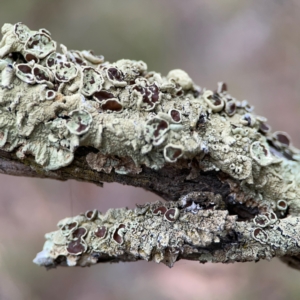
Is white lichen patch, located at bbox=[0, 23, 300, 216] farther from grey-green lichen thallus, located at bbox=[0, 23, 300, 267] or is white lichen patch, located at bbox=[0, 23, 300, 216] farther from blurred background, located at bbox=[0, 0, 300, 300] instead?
blurred background, located at bbox=[0, 0, 300, 300]

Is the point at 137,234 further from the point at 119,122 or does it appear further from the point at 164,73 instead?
the point at 164,73

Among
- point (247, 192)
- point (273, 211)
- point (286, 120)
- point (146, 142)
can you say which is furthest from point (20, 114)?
point (286, 120)

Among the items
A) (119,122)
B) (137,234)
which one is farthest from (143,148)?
(137,234)

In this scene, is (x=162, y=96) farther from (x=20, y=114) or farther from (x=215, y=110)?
(x=20, y=114)

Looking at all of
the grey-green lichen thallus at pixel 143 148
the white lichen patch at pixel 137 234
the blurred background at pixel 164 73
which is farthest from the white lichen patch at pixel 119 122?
the blurred background at pixel 164 73

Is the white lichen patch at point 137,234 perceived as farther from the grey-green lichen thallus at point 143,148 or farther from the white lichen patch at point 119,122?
the white lichen patch at point 119,122
